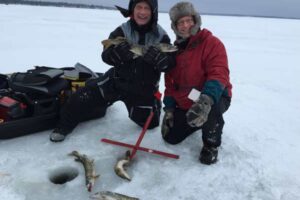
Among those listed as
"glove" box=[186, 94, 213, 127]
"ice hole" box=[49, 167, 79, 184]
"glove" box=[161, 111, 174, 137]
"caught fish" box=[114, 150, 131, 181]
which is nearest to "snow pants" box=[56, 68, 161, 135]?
"glove" box=[161, 111, 174, 137]

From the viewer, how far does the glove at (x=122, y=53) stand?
3.00 m

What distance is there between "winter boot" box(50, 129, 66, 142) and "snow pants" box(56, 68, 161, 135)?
0.03m

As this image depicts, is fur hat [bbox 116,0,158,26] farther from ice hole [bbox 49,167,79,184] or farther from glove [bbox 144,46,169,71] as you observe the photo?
ice hole [bbox 49,167,79,184]

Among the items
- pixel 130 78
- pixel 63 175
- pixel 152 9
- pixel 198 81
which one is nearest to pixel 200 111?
pixel 198 81

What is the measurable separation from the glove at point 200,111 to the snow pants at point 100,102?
2.77ft

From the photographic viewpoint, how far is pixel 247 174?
2752mm

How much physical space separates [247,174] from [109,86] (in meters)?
1.59

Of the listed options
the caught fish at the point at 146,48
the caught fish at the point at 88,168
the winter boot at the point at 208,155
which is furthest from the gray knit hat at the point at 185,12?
the caught fish at the point at 88,168

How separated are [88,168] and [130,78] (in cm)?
103

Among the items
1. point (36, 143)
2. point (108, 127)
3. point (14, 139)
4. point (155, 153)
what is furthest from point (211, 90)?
point (14, 139)

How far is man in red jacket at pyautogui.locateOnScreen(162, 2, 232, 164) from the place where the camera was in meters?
2.68

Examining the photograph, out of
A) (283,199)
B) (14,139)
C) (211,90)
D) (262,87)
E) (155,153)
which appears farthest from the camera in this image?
(262,87)

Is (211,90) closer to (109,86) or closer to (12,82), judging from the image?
(109,86)

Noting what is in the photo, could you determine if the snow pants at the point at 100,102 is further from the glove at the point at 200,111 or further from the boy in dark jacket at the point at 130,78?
the glove at the point at 200,111
